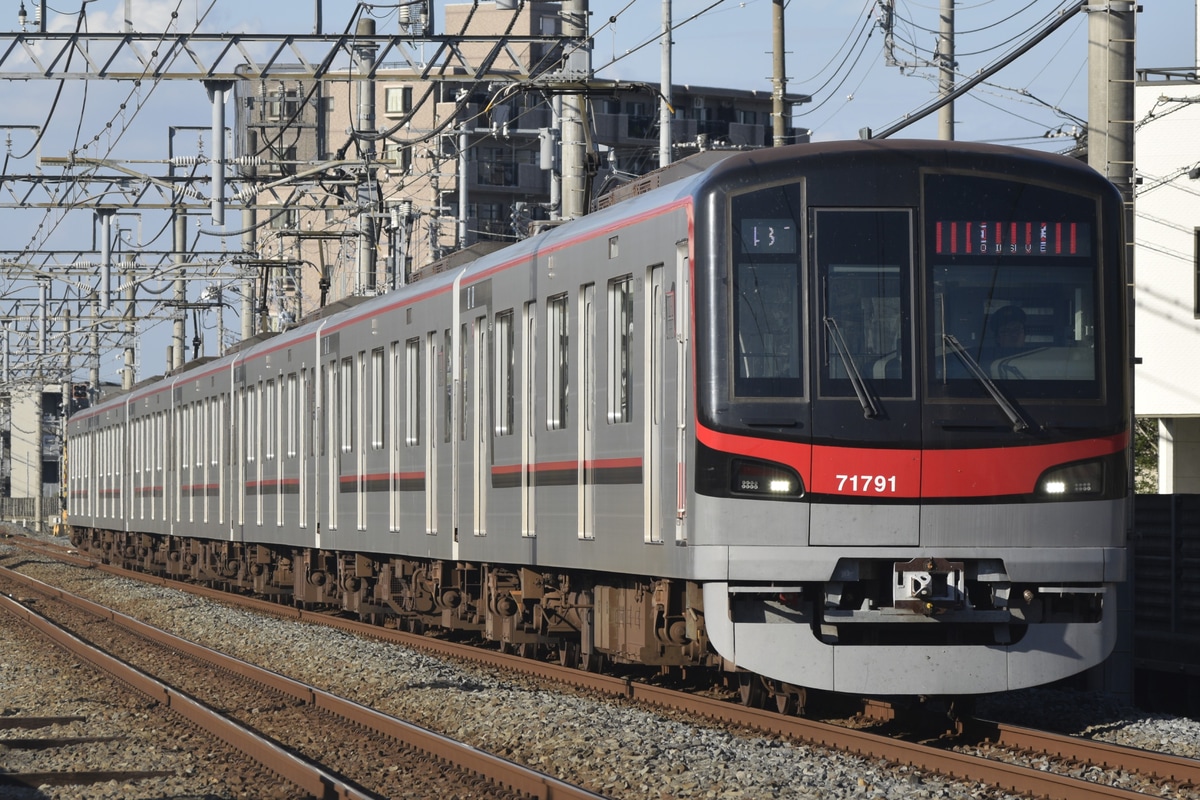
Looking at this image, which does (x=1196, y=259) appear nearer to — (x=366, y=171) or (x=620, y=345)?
(x=366, y=171)

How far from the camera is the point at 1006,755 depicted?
911 centimetres

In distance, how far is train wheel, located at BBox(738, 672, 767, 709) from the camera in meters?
10.6

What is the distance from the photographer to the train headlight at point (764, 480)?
9219 millimetres

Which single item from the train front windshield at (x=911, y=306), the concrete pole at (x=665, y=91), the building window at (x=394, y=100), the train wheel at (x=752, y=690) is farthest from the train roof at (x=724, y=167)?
the building window at (x=394, y=100)

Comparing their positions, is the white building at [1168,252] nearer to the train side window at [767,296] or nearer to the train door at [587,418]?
the train door at [587,418]

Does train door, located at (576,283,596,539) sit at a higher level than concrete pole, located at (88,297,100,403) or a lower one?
lower

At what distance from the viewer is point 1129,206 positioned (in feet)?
42.3

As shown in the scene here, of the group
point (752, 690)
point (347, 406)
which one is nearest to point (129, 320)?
point (347, 406)

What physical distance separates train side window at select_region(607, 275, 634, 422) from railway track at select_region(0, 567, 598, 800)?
2.20 metres

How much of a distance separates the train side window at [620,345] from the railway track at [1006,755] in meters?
1.75

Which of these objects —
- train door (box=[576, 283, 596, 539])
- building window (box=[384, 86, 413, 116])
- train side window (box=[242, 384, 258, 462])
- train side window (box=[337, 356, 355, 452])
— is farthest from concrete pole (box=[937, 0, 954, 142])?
building window (box=[384, 86, 413, 116])

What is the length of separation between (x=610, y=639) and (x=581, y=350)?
72.1 inches

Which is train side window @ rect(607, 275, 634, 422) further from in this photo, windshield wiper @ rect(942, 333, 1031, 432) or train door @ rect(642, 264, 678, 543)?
windshield wiper @ rect(942, 333, 1031, 432)

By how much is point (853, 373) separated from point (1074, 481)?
1257 millimetres
